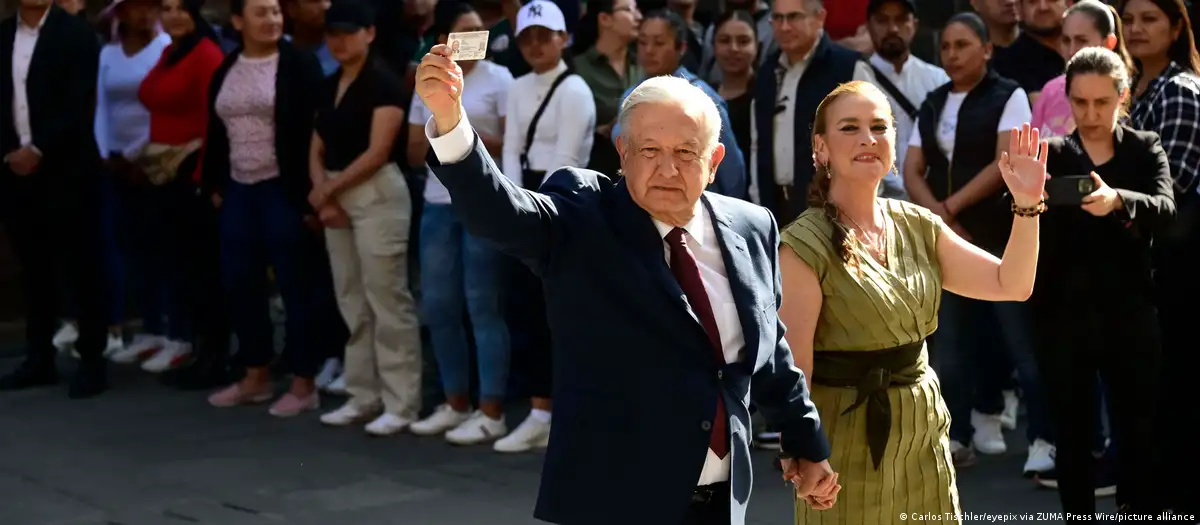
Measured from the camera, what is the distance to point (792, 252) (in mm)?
4258

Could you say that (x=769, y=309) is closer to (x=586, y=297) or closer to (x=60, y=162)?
(x=586, y=297)

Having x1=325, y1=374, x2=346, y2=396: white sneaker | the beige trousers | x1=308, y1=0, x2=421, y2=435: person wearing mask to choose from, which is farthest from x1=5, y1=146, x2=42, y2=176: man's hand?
x1=325, y1=374, x2=346, y2=396: white sneaker

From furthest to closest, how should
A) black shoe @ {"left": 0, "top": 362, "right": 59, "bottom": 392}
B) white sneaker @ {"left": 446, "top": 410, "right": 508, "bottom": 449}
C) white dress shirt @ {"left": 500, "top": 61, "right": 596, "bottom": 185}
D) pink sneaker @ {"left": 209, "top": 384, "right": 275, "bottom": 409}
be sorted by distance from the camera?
black shoe @ {"left": 0, "top": 362, "right": 59, "bottom": 392} < pink sneaker @ {"left": 209, "top": 384, "right": 275, "bottom": 409} < white sneaker @ {"left": 446, "top": 410, "right": 508, "bottom": 449} < white dress shirt @ {"left": 500, "top": 61, "right": 596, "bottom": 185}

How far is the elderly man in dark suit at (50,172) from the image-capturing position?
9484mm

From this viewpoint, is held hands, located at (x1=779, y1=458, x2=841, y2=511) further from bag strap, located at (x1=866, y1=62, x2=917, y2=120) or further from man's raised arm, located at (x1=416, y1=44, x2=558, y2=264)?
bag strap, located at (x1=866, y1=62, x2=917, y2=120)

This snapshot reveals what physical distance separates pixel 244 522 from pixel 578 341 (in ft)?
11.3

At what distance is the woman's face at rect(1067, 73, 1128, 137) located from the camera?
5957 mm

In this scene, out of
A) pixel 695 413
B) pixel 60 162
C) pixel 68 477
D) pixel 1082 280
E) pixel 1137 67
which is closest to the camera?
pixel 695 413

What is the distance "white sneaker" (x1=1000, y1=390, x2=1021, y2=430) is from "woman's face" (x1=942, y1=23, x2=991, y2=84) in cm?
172

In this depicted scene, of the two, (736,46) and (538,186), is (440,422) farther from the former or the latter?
(736,46)

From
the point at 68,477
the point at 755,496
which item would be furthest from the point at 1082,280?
the point at 68,477

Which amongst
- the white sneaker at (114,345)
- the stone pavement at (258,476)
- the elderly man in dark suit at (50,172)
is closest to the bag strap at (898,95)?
the stone pavement at (258,476)

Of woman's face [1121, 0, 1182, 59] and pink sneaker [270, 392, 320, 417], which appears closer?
woman's face [1121, 0, 1182, 59]

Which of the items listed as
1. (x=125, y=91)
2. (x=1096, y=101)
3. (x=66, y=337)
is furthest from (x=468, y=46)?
(x=66, y=337)
